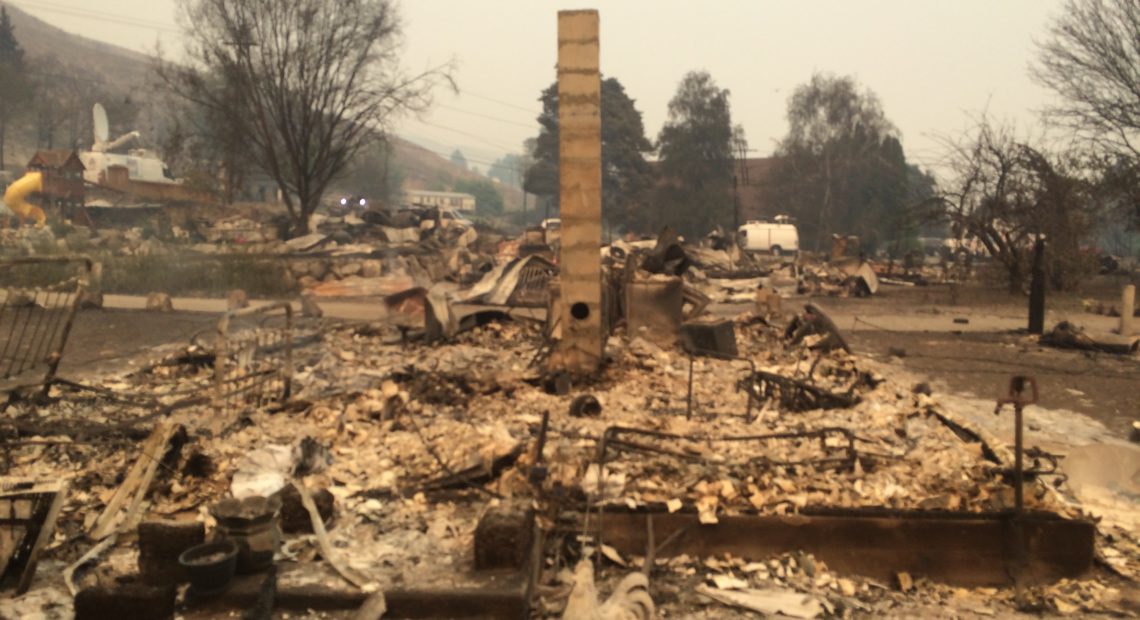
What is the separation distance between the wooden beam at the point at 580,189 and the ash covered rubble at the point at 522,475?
656mm

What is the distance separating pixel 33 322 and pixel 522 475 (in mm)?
9098

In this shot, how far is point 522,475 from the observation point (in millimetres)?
6094

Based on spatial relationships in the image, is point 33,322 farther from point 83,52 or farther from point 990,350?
point 83,52

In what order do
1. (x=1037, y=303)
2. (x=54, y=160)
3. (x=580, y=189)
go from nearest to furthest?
(x=580, y=189) < (x=1037, y=303) < (x=54, y=160)

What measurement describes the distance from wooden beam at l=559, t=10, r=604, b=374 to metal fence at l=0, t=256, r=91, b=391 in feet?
14.4

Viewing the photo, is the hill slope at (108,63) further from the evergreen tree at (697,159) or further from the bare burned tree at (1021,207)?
the bare burned tree at (1021,207)

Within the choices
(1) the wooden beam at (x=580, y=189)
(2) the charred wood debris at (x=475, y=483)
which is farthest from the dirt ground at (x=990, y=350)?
(1) the wooden beam at (x=580, y=189)

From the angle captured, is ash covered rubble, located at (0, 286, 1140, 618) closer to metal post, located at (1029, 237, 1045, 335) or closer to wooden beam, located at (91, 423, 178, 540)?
wooden beam, located at (91, 423, 178, 540)

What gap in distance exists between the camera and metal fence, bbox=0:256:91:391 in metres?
7.63

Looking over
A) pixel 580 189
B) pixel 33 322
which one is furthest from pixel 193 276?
pixel 580 189

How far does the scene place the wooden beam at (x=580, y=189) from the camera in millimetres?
9508

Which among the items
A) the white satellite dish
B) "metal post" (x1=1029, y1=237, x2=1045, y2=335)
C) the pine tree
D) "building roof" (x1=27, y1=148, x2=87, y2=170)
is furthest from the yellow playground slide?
"metal post" (x1=1029, y1=237, x2=1045, y2=335)

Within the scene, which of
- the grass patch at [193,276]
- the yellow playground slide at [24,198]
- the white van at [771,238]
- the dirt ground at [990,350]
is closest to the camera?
the dirt ground at [990,350]

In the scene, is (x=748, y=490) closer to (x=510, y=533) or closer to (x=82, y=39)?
(x=510, y=533)
